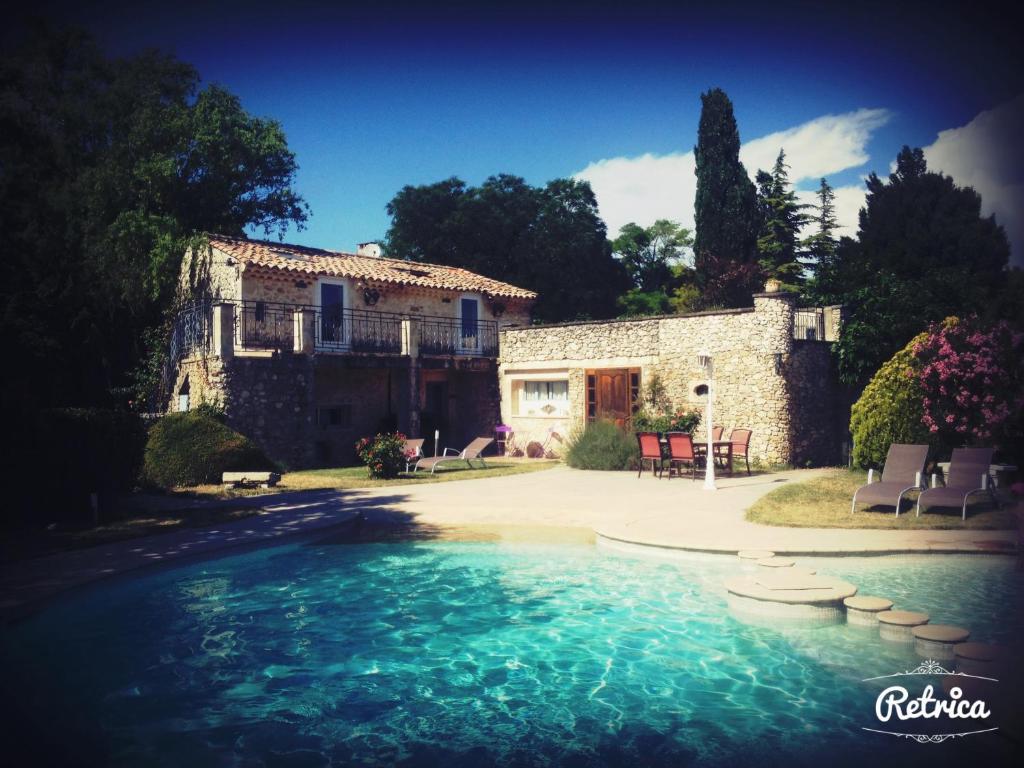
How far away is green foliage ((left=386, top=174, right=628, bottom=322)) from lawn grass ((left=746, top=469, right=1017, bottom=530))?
26.3 meters

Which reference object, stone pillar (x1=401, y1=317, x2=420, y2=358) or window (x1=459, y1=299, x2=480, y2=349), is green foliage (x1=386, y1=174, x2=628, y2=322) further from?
stone pillar (x1=401, y1=317, x2=420, y2=358)

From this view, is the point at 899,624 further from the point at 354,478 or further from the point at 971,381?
the point at 354,478

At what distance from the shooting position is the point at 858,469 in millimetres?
15164

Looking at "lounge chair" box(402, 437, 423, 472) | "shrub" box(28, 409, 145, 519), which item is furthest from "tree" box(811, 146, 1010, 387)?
"shrub" box(28, 409, 145, 519)

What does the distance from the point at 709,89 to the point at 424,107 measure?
22787mm

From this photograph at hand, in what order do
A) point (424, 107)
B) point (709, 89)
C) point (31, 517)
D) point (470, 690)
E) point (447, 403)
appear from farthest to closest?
point (709, 89), point (447, 403), point (424, 107), point (31, 517), point (470, 690)

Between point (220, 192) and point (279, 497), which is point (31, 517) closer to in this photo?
point (279, 497)

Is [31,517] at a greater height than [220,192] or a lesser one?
lesser

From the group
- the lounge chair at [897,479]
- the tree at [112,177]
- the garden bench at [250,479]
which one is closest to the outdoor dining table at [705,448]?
the lounge chair at [897,479]

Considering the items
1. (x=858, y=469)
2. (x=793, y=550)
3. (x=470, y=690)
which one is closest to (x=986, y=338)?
(x=858, y=469)

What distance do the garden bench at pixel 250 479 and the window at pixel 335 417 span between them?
21.0 feet

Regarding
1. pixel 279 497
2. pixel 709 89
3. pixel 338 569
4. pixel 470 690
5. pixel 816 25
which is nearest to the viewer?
pixel 470 690

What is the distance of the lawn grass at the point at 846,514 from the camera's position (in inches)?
354

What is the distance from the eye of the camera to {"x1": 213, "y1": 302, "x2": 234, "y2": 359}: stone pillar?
17203 millimetres
